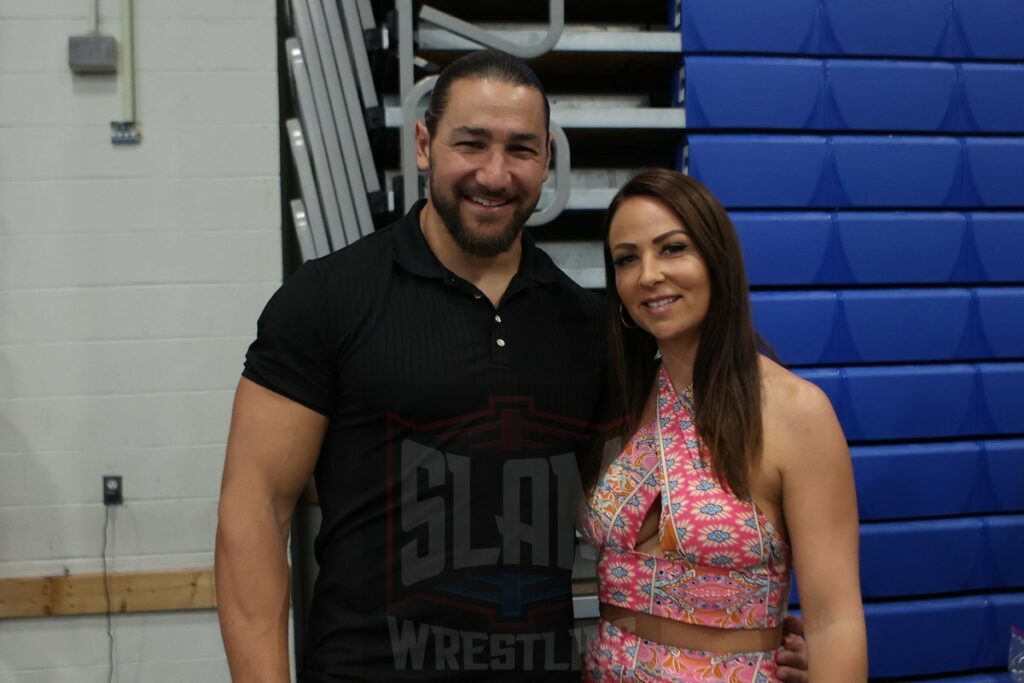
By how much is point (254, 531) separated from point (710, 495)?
28.8 inches

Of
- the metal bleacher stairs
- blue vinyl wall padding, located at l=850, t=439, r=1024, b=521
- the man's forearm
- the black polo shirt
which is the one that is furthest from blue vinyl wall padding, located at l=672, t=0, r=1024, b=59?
the man's forearm

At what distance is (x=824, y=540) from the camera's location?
4.37 ft

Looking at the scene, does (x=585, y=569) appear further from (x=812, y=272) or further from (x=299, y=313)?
(x=299, y=313)

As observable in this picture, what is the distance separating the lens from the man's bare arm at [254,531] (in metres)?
1.33

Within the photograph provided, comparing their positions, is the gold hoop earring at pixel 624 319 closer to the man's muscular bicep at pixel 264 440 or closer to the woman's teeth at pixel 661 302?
the woman's teeth at pixel 661 302

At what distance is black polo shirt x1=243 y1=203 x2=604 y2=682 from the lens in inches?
53.6

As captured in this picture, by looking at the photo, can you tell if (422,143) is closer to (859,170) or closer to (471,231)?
(471,231)

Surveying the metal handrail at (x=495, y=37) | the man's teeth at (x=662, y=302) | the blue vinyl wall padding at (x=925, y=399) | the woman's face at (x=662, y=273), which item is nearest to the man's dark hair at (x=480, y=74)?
the woman's face at (x=662, y=273)

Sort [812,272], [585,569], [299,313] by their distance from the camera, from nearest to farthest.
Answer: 1. [299,313]
2. [585,569]
3. [812,272]

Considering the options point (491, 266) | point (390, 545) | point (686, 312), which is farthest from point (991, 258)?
point (390, 545)

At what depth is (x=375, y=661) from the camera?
1358 mm

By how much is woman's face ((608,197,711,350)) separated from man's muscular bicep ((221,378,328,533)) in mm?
580

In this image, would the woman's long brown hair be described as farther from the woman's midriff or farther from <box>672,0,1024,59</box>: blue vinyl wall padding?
<box>672,0,1024,59</box>: blue vinyl wall padding

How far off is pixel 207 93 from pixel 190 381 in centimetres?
94
